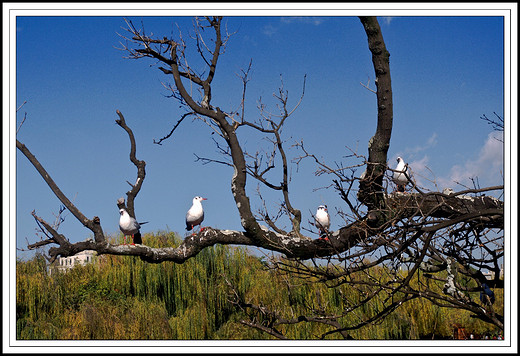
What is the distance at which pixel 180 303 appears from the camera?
10344mm

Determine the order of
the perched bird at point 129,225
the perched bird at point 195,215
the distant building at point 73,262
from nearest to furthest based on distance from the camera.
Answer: the perched bird at point 129,225
the perched bird at point 195,215
the distant building at point 73,262

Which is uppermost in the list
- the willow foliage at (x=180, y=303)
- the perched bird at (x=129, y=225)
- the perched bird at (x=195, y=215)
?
the perched bird at (x=195, y=215)

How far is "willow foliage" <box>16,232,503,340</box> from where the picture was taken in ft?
30.6

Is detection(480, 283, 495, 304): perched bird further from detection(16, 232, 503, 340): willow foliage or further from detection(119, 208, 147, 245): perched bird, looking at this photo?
detection(16, 232, 503, 340): willow foliage

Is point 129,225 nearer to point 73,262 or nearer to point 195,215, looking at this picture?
point 195,215

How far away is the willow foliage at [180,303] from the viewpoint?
9.33 meters

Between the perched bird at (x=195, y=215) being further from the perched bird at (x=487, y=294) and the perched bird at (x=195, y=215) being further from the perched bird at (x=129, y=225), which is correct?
the perched bird at (x=487, y=294)

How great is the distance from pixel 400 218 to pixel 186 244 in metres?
1.69

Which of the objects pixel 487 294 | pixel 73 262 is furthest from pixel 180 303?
pixel 487 294

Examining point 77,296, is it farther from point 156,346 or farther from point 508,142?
point 508,142

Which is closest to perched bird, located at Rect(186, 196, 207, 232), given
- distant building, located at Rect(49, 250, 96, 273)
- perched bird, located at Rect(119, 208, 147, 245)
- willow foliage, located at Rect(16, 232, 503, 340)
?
perched bird, located at Rect(119, 208, 147, 245)

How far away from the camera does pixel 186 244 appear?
438 cm

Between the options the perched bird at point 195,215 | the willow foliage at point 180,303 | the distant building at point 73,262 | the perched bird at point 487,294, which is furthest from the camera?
the distant building at point 73,262

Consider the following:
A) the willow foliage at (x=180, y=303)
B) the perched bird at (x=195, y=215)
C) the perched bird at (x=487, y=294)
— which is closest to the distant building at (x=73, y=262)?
the willow foliage at (x=180, y=303)
